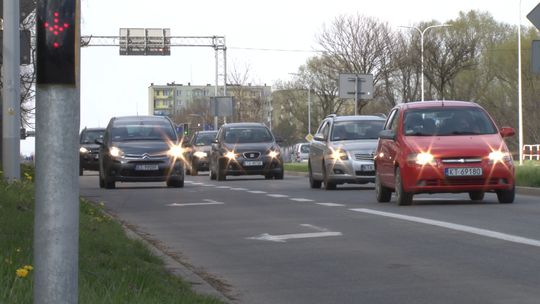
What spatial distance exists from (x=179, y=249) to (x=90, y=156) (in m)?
32.7

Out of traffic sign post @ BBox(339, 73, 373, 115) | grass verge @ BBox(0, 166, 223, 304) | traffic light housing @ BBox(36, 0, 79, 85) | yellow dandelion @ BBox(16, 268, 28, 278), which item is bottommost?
grass verge @ BBox(0, 166, 223, 304)

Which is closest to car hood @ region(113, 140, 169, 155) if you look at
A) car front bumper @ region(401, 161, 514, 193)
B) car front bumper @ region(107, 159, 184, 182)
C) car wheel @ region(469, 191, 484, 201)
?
car front bumper @ region(107, 159, 184, 182)

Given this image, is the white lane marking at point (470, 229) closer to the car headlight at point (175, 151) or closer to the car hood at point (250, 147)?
the car headlight at point (175, 151)

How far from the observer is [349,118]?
1186 inches

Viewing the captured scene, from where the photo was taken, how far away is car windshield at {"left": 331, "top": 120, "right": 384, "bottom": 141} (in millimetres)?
29375

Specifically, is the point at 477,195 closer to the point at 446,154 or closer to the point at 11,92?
the point at 446,154

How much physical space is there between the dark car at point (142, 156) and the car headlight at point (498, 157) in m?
12.2

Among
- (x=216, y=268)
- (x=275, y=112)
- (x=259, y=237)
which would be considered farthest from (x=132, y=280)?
(x=275, y=112)

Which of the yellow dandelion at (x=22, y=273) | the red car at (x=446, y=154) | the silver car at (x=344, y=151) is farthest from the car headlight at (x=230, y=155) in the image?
the yellow dandelion at (x=22, y=273)

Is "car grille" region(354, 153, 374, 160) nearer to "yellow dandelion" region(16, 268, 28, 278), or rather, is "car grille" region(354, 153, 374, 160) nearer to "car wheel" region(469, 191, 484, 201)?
"car wheel" region(469, 191, 484, 201)

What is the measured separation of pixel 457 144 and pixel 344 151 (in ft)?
28.6

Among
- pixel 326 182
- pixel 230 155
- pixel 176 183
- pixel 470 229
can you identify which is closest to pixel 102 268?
pixel 470 229

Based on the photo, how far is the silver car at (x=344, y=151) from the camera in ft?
92.3

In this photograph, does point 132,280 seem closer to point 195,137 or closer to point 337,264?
point 337,264
